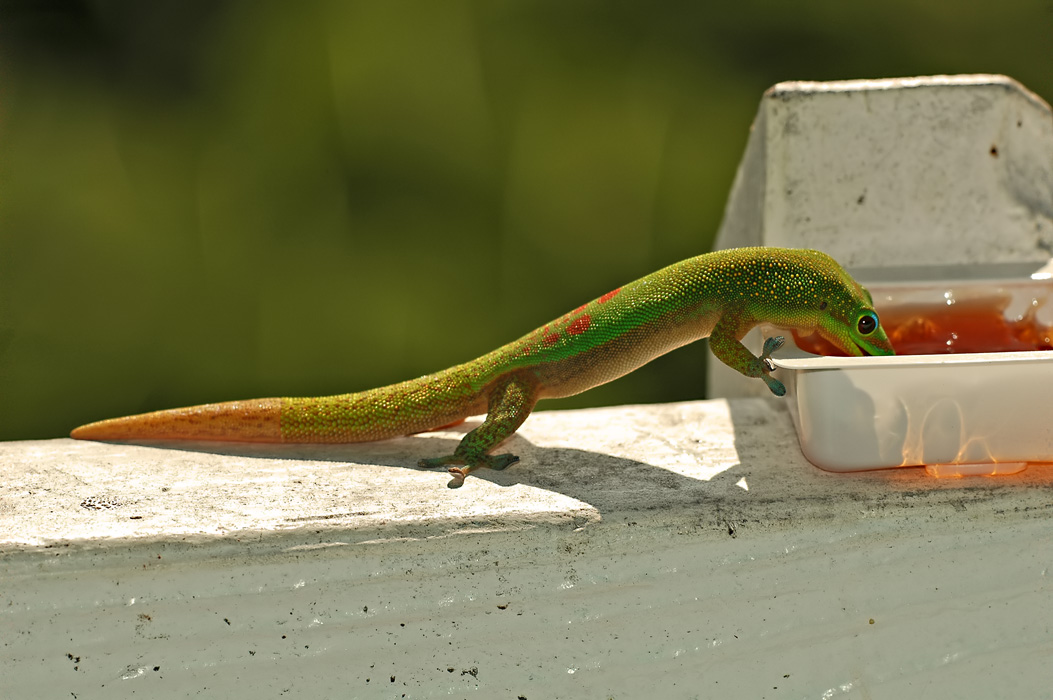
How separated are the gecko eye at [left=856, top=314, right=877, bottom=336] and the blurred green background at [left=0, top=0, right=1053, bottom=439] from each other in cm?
341

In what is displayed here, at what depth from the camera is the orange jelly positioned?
1.79 metres

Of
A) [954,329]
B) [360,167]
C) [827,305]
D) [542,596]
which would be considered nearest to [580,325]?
[827,305]

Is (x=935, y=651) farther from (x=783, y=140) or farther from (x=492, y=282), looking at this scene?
(x=492, y=282)

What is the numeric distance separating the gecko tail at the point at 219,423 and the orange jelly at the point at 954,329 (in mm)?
1190

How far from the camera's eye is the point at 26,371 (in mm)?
4879

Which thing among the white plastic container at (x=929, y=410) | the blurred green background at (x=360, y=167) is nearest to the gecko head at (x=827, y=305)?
the white plastic container at (x=929, y=410)

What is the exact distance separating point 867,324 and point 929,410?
0.28 meters

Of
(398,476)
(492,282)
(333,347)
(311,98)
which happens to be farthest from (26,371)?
(398,476)

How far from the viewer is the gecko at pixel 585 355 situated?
175cm

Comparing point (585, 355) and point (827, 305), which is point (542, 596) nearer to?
point (585, 355)

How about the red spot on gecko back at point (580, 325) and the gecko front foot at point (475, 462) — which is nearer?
the gecko front foot at point (475, 462)

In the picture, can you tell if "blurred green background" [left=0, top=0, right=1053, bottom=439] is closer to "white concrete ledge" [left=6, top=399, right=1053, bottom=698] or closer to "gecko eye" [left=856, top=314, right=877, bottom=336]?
"gecko eye" [left=856, top=314, right=877, bottom=336]

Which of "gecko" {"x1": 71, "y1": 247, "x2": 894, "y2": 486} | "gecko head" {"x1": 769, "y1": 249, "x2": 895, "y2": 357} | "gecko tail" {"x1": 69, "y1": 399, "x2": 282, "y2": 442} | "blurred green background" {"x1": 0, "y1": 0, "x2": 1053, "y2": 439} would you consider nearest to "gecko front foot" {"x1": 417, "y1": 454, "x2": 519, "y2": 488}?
"gecko" {"x1": 71, "y1": 247, "x2": 894, "y2": 486}

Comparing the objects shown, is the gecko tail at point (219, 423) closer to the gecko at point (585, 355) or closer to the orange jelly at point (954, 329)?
the gecko at point (585, 355)
